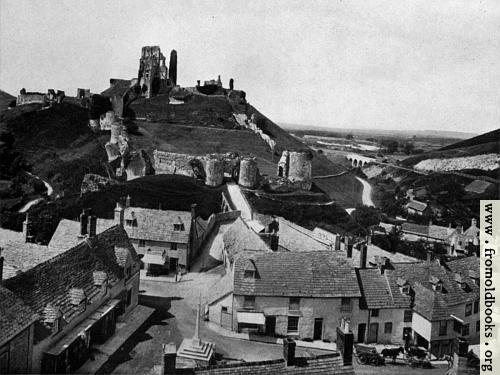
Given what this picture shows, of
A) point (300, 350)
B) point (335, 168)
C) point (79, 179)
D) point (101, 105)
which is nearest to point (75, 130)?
point (101, 105)

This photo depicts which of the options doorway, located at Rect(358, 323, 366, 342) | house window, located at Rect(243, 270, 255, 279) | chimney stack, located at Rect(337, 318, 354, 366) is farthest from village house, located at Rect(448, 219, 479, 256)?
chimney stack, located at Rect(337, 318, 354, 366)

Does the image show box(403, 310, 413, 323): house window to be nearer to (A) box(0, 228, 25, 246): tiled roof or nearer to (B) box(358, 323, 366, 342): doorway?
(B) box(358, 323, 366, 342): doorway

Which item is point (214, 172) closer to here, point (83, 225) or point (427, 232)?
point (427, 232)

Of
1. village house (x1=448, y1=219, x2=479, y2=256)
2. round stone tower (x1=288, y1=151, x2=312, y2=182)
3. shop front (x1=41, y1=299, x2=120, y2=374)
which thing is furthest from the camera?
round stone tower (x1=288, y1=151, x2=312, y2=182)

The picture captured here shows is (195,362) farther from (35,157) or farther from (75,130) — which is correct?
(75,130)

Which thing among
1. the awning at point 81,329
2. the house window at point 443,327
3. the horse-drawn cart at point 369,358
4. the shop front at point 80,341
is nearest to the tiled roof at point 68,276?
the awning at point 81,329

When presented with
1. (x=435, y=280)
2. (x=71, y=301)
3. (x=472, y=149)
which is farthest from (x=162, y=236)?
(x=472, y=149)

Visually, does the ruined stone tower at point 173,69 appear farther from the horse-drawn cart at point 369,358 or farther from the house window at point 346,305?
the horse-drawn cart at point 369,358
